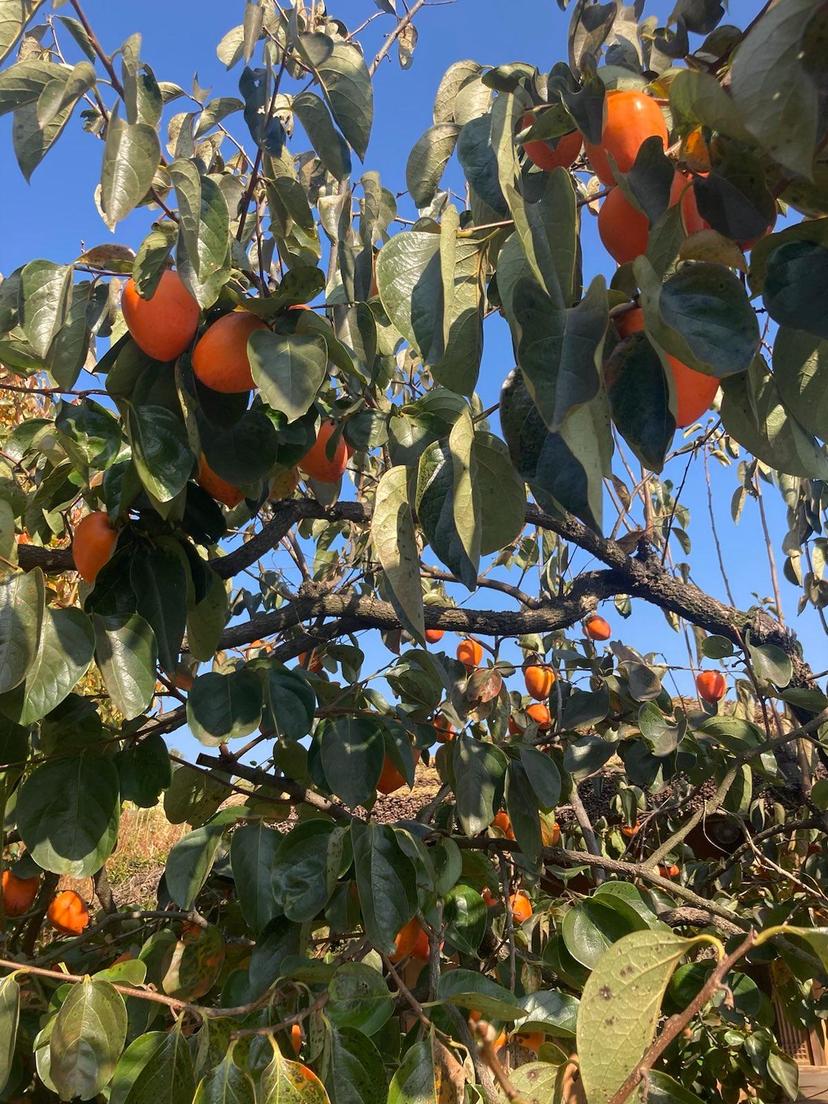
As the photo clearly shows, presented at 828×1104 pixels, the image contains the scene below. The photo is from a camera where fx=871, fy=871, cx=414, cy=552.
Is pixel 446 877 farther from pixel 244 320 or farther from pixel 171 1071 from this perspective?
pixel 244 320

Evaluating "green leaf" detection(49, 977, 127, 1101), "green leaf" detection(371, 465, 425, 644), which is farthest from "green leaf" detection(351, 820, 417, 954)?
"green leaf" detection(371, 465, 425, 644)

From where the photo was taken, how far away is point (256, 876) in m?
1.03

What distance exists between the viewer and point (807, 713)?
213 centimetres

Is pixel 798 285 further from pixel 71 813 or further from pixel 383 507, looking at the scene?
pixel 71 813

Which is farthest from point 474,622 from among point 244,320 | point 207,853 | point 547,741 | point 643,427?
point 643,427

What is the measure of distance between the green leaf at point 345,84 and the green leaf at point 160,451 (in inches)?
15.3

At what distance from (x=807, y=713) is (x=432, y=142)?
1.72 metres

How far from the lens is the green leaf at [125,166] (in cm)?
72

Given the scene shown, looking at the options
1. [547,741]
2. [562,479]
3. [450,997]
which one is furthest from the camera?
[547,741]

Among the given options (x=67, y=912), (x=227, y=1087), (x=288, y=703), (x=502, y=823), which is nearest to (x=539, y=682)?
(x=502, y=823)

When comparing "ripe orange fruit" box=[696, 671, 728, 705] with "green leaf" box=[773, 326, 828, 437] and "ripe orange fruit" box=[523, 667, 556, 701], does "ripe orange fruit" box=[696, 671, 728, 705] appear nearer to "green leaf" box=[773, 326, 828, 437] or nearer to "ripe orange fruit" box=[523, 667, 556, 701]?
"ripe orange fruit" box=[523, 667, 556, 701]

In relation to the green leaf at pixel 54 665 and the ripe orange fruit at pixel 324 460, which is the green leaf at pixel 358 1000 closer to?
the green leaf at pixel 54 665

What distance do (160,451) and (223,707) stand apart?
0.35 meters

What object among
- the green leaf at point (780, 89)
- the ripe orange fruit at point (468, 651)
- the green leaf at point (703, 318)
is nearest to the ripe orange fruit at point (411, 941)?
the green leaf at point (703, 318)
